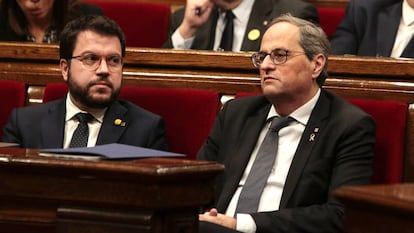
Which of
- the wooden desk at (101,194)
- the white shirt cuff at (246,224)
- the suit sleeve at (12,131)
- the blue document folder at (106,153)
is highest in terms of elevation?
the suit sleeve at (12,131)

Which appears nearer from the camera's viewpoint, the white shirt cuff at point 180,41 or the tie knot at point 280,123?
the tie knot at point 280,123

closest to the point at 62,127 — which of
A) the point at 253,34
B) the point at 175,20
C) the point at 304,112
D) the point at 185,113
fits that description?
the point at 185,113

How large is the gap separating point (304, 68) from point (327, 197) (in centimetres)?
26

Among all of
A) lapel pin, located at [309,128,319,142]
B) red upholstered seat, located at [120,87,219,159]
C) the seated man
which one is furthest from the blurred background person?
lapel pin, located at [309,128,319,142]

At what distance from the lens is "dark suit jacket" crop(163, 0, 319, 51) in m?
2.31

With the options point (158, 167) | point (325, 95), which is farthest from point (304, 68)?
point (158, 167)

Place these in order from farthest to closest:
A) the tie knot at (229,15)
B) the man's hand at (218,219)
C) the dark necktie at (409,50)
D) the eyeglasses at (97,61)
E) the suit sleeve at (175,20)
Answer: the suit sleeve at (175,20)
the tie knot at (229,15)
the dark necktie at (409,50)
the eyeglasses at (97,61)
the man's hand at (218,219)

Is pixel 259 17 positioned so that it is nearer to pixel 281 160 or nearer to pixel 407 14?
pixel 407 14

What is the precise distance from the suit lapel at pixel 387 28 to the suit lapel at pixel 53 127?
0.76 m

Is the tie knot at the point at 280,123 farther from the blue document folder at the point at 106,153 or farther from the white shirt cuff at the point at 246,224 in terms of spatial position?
the blue document folder at the point at 106,153

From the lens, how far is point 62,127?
1.94 meters

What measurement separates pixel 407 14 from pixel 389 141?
0.59 metres

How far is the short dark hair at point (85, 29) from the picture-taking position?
1.96 m

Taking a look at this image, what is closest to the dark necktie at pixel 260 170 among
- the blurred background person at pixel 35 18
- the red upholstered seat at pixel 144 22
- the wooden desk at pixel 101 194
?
the wooden desk at pixel 101 194
